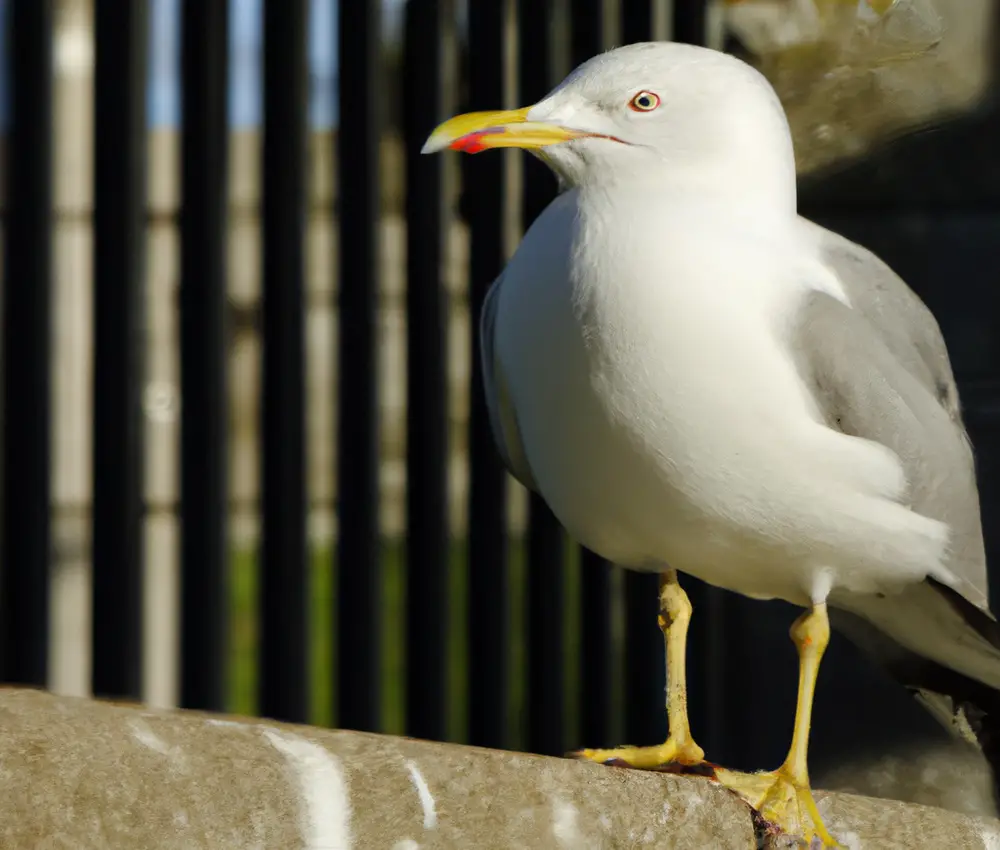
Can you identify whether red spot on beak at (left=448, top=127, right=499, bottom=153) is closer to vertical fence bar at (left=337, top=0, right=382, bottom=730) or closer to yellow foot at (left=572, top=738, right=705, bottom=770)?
vertical fence bar at (left=337, top=0, right=382, bottom=730)

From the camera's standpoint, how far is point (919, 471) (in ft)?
8.05

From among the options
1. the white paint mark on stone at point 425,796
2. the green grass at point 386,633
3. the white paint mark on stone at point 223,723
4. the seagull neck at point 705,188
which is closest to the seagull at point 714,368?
the seagull neck at point 705,188

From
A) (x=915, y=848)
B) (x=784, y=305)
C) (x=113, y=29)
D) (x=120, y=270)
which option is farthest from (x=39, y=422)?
(x=915, y=848)

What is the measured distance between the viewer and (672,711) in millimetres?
2615

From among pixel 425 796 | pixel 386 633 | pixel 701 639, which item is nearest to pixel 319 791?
pixel 425 796

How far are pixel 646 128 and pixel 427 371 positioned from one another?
936 millimetres

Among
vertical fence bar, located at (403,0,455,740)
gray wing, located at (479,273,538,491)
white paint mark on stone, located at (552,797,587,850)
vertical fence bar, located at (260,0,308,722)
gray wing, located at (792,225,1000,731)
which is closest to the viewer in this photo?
white paint mark on stone, located at (552,797,587,850)

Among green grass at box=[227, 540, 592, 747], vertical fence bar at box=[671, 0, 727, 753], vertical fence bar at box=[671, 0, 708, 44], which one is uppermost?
vertical fence bar at box=[671, 0, 708, 44]

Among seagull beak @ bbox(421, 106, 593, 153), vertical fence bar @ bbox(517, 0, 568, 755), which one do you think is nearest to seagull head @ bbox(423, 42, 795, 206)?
seagull beak @ bbox(421, 106, 593, 153)

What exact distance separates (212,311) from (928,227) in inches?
59.7

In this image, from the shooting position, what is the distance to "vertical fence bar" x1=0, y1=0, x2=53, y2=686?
2.92 m

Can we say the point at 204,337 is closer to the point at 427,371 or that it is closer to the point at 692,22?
the point at 427,371

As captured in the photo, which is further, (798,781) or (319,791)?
(798,781)

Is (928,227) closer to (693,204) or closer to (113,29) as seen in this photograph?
(693,204)
